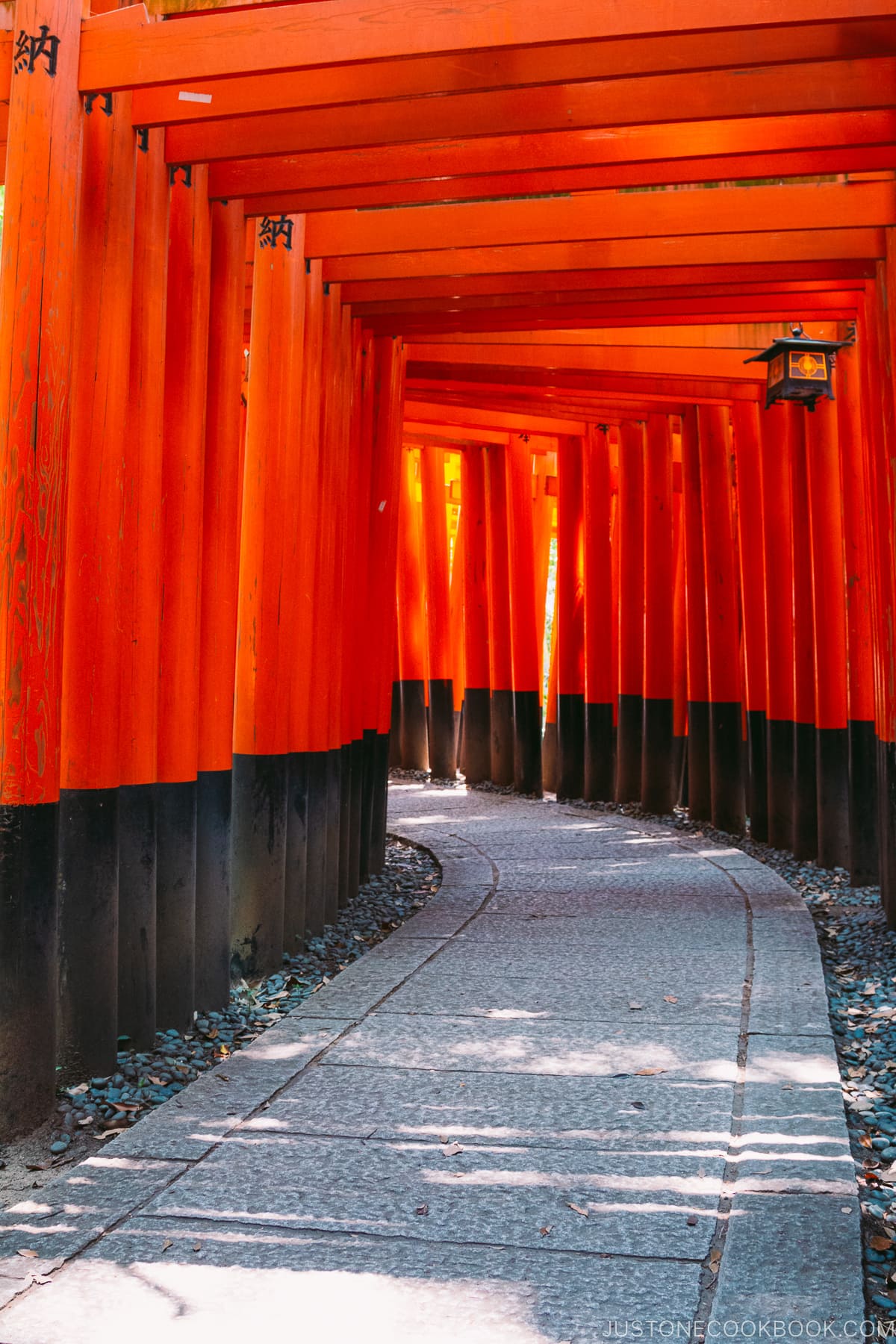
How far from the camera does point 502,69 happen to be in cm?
466

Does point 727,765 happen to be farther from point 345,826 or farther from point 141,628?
point 141,628

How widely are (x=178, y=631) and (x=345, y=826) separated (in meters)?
3.82

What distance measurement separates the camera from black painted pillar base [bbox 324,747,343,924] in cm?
816

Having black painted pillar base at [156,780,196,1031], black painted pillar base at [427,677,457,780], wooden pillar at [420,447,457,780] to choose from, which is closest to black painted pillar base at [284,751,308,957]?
black painted pillar base at [156,780,196,1031]

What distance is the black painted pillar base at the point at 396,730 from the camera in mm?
18750

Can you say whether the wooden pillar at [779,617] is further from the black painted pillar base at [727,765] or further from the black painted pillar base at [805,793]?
the black painted pillar base at [727,765]

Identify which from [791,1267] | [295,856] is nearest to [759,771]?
[295,856]

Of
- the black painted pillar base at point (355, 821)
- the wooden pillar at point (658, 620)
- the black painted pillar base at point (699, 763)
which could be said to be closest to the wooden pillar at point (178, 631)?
the black painted pillar base at point (355, 821)

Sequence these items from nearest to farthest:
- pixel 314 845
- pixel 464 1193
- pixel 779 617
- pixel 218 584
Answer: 1. pixel 464 1193
2. pixel 218 584
3. pixel 314 845
4. pixel 779 617

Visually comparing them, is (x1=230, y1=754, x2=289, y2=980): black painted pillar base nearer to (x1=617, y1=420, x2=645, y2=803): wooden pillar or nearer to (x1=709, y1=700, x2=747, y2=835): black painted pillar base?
(x1=709, y1=700, x2=747, y2=835): black painted pillar base

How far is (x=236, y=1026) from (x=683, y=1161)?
2466 millimetres

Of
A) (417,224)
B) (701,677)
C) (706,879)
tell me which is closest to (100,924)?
(417,224)

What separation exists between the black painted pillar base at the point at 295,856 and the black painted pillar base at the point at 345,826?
128 cm

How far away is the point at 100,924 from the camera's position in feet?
15.5
